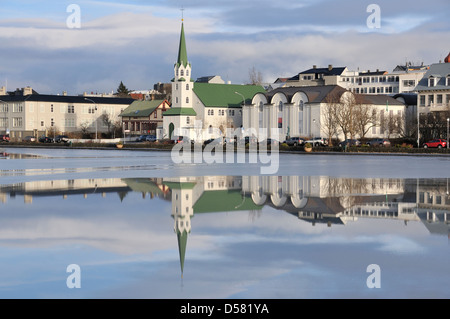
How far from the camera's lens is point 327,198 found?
2703 cm

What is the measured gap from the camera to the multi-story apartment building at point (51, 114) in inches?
5940

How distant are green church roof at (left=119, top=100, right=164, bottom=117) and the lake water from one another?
11607 cm

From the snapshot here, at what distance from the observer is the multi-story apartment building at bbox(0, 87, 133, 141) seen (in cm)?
15088

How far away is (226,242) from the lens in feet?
57.0

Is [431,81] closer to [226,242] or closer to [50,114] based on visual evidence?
[50,114]

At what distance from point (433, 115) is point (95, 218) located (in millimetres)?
83065

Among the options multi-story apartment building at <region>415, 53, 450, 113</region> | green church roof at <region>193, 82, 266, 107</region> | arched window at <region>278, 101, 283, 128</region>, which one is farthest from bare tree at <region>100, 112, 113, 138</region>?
multi-story apartment building at <region>415, 53, 450, 113</region>

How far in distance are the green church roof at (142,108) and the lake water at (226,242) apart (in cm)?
11607

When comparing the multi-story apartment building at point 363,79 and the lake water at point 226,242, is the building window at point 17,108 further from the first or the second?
the lake water at point 226,242

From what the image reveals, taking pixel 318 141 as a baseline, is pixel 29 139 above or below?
above

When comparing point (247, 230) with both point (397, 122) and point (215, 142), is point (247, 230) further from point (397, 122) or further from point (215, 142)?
point (397, 122)

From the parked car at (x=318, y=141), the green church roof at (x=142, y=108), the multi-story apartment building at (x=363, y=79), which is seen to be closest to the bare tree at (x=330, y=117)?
the parked car at (x=318, y=141)

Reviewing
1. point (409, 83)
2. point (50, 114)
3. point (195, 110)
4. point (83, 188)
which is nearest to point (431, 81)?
point (195, 110)

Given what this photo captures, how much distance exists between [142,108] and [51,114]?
2139 centimetres
